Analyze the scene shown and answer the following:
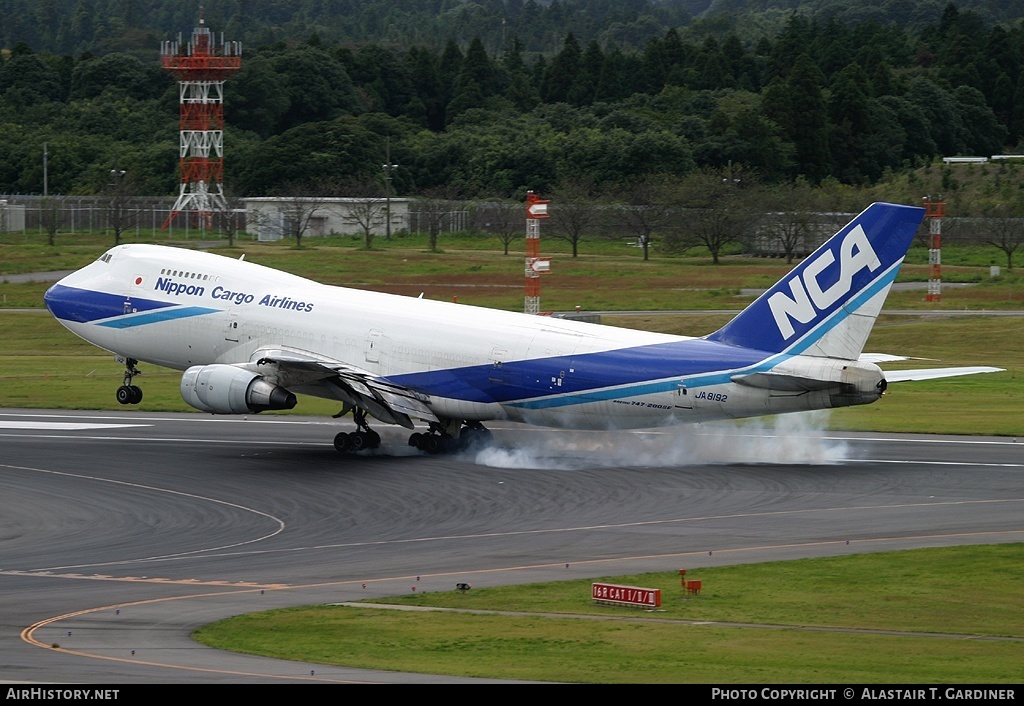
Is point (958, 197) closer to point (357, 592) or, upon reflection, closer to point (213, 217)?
point (213, 217)

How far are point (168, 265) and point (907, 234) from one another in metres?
24.5

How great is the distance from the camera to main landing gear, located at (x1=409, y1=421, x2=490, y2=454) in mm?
47188

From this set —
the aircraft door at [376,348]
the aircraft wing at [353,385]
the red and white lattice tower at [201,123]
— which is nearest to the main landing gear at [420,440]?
the aircraft wing at [353,385]

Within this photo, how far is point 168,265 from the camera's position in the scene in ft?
167

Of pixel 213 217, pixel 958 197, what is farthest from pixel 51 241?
pixel 958 197

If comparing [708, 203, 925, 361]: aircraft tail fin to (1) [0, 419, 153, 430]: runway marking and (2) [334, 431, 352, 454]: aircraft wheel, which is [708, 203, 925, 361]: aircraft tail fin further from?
(1) [0, 419, 153, 430]: runway marking

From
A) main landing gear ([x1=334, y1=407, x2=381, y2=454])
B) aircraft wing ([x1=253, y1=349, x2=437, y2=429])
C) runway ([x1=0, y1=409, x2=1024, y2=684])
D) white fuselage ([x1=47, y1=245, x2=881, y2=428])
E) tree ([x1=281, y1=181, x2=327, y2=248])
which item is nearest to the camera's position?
runway ([x1=0, y1=409, x2=1024, y2=684])

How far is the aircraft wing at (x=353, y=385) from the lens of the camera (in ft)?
149

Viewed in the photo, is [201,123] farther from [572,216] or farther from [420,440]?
[420,440]

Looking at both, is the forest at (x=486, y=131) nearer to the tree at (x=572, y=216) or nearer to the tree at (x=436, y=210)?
the tree at (x=436, y=210)

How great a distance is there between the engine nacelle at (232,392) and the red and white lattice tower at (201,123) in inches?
3716
